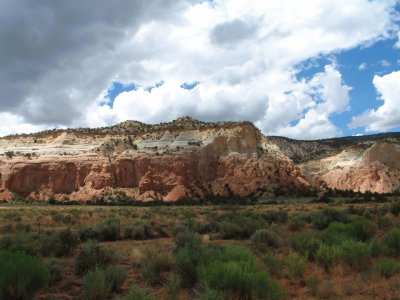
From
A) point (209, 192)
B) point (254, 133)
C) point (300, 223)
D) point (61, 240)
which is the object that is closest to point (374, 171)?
point (254, 133)

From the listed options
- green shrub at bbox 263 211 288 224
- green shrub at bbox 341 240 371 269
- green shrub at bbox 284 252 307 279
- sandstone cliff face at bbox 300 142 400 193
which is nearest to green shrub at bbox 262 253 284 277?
green shrub at bbox 284 252 307 279

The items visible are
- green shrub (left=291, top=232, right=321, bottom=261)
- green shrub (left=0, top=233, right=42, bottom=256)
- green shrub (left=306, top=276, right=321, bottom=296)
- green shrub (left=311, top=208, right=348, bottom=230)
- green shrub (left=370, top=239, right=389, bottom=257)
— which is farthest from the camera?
green shrub (left=311, top=208, right=348, bottom=230)

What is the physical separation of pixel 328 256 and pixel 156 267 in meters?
4.14

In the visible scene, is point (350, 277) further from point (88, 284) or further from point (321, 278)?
point (88, 284)

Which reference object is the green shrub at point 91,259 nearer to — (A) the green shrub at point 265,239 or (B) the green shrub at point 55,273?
(B) the green shrub at point 55,273

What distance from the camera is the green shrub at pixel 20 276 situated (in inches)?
328

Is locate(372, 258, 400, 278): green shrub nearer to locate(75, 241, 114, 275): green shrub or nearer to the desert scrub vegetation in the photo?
the desert scrub vegetation

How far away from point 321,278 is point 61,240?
891cm

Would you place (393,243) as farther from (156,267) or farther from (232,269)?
(156,267)

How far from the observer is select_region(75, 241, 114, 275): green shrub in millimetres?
11820

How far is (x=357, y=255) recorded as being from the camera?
1081 cm

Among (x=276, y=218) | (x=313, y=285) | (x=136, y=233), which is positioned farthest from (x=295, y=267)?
(x=276, y=218)

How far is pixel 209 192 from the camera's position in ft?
232

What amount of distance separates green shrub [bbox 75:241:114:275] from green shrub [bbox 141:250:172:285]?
144cm
